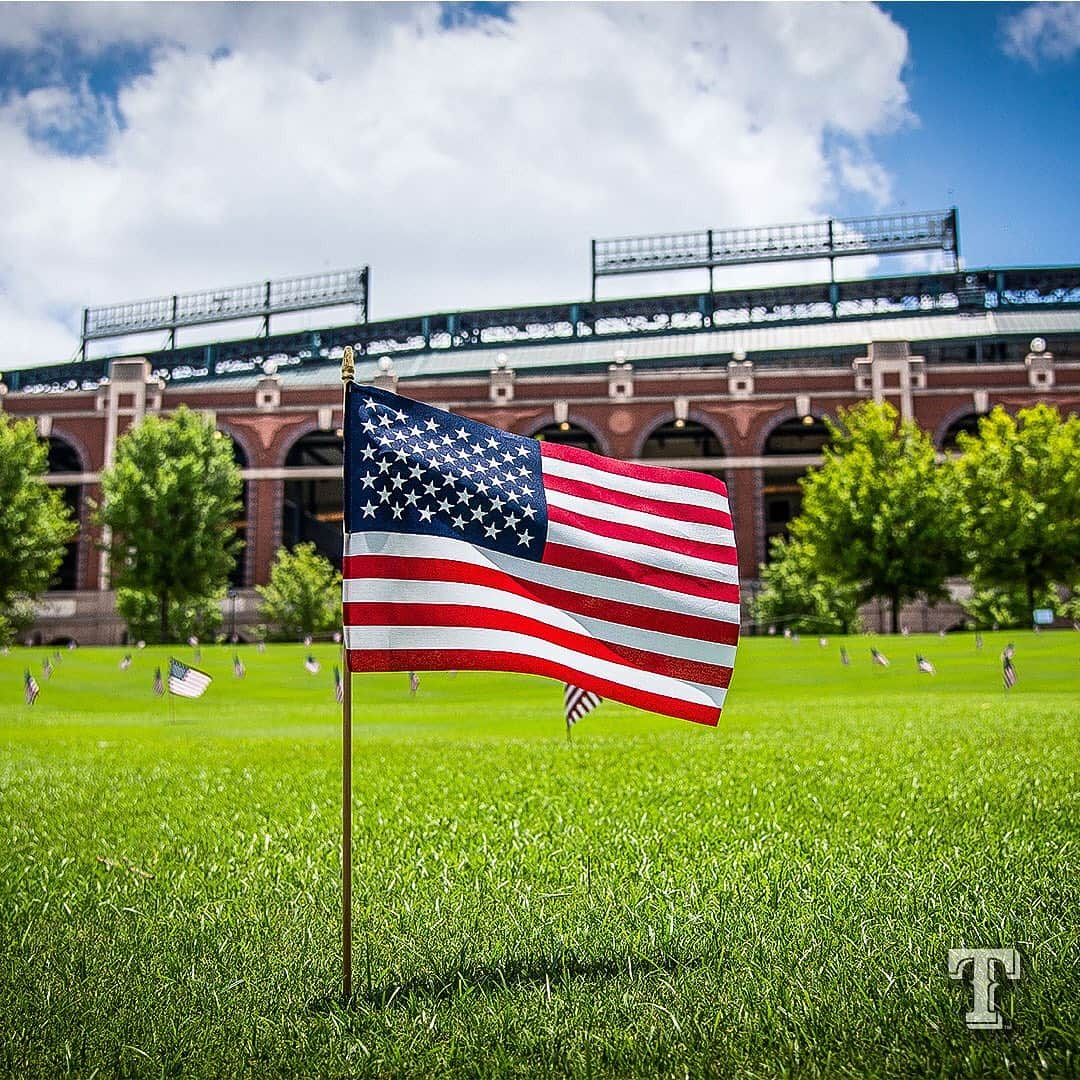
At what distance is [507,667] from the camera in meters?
3.91

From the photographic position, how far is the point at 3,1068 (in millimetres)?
3225

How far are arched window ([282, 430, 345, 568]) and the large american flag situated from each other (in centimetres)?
3993

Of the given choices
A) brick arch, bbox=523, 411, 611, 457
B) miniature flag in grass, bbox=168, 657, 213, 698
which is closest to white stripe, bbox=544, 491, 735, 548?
miniature flag in grass, bbox=168, 657, 213, 698

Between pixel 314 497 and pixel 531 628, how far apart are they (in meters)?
57.1

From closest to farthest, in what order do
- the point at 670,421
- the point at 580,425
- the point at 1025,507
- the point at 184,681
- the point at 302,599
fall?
the point at 184,681, the point at 1025,507, the point at 302,599, the point at 670,421, the point at 580,425

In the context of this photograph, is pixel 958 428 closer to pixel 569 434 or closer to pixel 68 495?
pixel 569 434

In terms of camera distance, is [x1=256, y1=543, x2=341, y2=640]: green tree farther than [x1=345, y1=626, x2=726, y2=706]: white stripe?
Yes

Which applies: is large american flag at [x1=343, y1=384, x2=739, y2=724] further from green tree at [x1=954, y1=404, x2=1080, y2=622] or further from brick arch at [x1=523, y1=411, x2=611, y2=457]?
brick arch at [x1=523, y1=411, x2=611, y2=457]

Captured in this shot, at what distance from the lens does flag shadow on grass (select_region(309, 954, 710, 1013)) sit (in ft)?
12.5

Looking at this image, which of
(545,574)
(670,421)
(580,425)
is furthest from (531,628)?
(670,421)

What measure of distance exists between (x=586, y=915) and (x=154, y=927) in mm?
2129

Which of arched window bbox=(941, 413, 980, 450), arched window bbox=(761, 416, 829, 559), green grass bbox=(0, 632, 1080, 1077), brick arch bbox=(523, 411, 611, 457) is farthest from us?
arched window bbox=(761, 416, 829, 559)

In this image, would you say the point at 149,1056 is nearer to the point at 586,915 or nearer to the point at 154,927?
the point at 154,927

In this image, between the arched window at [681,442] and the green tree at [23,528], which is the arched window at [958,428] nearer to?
the arched window at [681,442]
